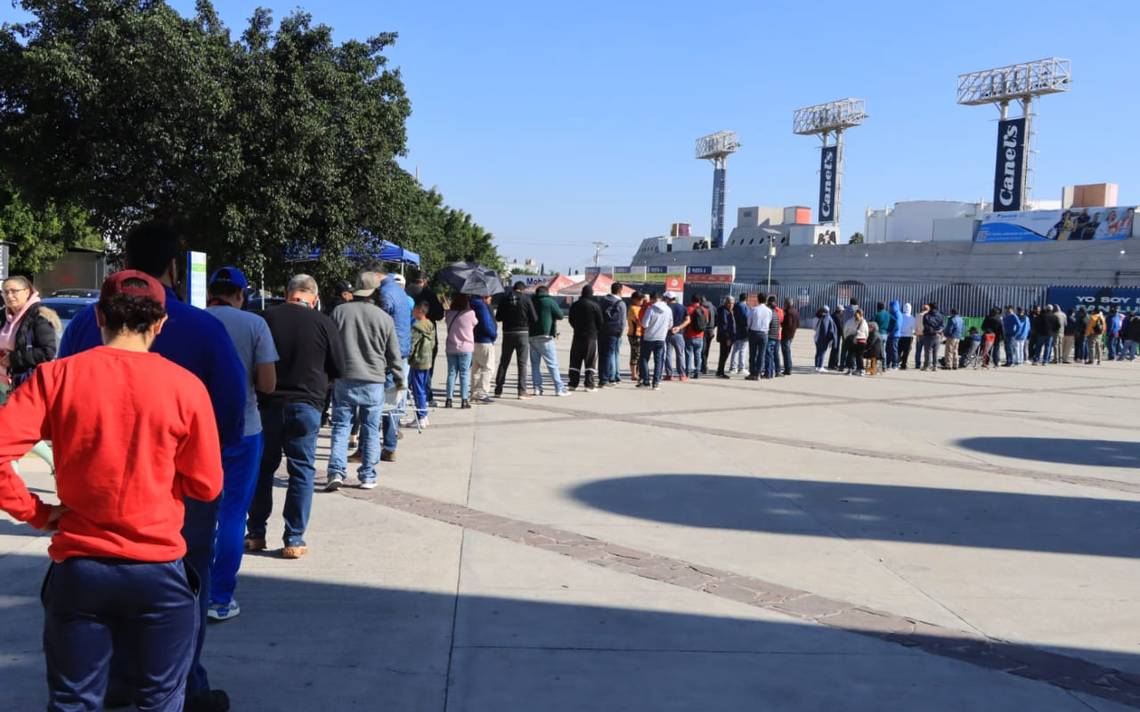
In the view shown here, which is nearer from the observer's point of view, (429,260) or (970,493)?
(970,493)

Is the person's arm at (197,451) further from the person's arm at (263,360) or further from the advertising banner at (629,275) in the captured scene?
the advertising banner at (629,275)

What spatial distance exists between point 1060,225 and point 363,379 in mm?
56820

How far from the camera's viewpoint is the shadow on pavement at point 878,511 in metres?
6.55

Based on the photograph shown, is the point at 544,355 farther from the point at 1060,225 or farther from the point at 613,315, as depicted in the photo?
the point at 1060,225

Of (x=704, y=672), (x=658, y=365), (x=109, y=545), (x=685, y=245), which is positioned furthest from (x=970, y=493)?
(x=685, y=245)

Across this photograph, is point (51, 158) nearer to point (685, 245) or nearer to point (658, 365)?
point (658, 365)

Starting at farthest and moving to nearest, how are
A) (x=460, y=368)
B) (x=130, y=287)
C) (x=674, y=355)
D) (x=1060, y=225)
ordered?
(x=1060, y=225)
(x=674, y=355)
(x=460, y=368)
(x=130, y=287)

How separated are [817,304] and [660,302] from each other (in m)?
28.1

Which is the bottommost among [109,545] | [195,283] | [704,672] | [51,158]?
[704,672]

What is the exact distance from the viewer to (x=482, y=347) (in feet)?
41.7

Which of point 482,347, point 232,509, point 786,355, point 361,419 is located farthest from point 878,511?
point 786,355

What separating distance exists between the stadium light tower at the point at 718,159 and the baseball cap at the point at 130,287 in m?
87.2

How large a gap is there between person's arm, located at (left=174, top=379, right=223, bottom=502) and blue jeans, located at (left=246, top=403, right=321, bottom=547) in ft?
8.94

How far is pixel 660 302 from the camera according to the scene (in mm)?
15859
